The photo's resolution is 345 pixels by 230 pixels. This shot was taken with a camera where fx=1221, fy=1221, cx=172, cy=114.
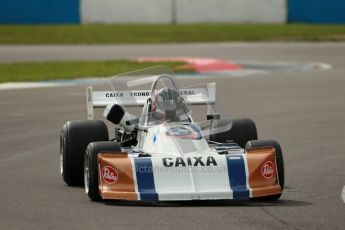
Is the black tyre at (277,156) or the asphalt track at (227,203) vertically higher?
the black tyre at (277,156)

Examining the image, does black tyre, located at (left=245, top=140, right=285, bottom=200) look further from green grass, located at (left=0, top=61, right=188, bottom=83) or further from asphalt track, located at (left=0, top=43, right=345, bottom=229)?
green grass, located at (left=0, top=61, right=188, bottom=83)

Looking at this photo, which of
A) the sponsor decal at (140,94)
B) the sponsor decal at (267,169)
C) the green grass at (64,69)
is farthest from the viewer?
the green grass at (64,69)

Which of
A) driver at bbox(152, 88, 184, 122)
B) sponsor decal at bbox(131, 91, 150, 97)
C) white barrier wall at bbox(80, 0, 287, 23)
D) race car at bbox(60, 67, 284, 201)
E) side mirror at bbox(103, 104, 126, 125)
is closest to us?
race car at bbox(60, 67, 284, 201)

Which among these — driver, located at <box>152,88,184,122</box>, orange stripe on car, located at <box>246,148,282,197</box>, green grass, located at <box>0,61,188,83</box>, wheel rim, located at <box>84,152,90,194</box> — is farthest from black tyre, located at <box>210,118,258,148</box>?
green grass, located at <box>0,61,188,83</box>

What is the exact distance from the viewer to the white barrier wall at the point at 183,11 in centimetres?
4819

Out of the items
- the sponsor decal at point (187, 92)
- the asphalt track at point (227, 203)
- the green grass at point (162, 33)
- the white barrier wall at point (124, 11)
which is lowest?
the green grass at point (162, 33)

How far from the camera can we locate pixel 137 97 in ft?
42.1

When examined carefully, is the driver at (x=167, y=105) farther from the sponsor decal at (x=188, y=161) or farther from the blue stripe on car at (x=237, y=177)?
the blue stripe on car at (x=237, y=177)

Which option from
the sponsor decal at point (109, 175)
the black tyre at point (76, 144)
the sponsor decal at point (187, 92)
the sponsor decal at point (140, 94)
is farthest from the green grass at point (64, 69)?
the sponsor decal at point (109, 175)

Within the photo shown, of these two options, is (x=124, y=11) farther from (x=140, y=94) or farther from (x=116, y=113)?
(x=116, y=113)

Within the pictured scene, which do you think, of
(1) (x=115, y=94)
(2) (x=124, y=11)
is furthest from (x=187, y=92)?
(2) (x=124, y=11)

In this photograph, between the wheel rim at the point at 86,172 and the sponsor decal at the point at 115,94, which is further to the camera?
the sponsor decal at the point at 115,94

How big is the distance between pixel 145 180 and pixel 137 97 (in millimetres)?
2340

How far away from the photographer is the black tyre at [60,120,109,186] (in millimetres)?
12125
